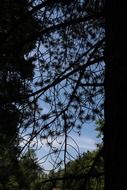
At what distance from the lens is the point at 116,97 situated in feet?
8.93

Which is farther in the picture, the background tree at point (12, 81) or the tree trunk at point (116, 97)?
the background tree at point (12, 81)

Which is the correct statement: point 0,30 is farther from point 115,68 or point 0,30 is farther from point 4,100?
point 115,68

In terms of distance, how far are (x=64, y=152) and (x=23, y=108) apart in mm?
655

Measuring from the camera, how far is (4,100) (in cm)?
416

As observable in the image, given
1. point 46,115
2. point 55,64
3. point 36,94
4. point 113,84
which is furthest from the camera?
point 55,64

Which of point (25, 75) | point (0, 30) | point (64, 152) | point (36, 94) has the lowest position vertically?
point (64, 152)

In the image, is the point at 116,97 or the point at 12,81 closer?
the point at 116,97

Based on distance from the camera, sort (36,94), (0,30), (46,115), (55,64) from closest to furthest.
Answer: (36,94), (46,115), (0,30), (55,64)

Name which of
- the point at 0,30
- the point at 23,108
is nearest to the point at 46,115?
the point at 23,108

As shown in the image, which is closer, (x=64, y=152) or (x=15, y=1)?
(x=64, y=152)

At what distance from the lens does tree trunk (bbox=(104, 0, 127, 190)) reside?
2514 millimetres

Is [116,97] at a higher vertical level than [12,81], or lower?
lower

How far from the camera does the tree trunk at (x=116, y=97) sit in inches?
99.0

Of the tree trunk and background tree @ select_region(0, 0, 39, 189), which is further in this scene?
background tree @ select_region(0, 0, 39, 189)
